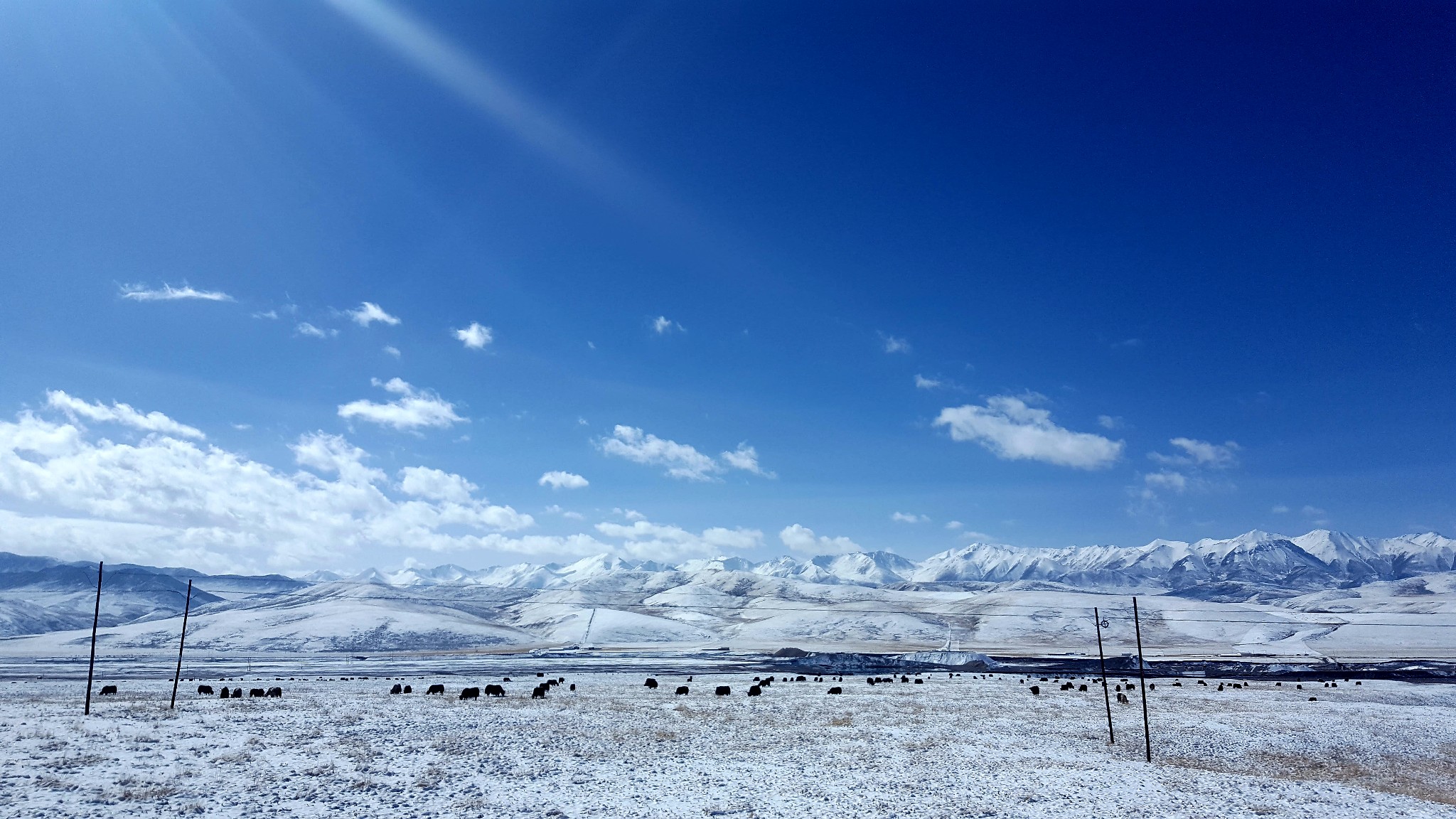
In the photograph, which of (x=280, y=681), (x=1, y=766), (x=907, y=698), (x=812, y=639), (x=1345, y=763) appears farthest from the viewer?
(x=812, y=639)

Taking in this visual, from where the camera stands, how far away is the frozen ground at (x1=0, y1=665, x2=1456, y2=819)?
23297mm

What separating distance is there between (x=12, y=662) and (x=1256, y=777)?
154272 millimetres

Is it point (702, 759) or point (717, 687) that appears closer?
point (702, 759)

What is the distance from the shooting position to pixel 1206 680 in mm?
84375

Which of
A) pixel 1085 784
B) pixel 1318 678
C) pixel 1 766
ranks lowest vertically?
pixel 1318 678

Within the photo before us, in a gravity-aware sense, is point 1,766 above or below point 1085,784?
above

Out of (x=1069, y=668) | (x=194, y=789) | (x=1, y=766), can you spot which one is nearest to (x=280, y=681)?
(x=1, y=766)

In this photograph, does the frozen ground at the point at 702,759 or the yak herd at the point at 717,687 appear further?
the yak herd at the point at 717,687

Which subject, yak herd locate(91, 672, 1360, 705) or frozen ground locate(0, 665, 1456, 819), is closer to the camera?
frozen ground locate(0, 665, 1456, 819)

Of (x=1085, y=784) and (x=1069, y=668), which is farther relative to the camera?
(x=1069, y=668)

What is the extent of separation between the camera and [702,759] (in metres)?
30.9

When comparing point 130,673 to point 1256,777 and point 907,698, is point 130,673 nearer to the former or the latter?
point 907,698

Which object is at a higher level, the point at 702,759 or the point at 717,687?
the point at 702,759

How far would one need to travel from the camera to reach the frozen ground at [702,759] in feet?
76.4
